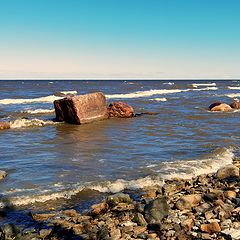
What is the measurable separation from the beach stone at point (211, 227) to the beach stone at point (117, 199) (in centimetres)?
204

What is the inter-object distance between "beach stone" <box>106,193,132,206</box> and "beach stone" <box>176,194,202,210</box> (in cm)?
108

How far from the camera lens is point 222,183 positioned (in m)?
8.84

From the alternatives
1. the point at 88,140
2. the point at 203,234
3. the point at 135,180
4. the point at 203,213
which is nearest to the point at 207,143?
the point at 88,140

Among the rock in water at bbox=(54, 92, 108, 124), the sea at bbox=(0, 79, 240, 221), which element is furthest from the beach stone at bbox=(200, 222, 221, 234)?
the rock in water at bbox=(54, 92, 108, 124)

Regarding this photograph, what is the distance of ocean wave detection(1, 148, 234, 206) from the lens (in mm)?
7980

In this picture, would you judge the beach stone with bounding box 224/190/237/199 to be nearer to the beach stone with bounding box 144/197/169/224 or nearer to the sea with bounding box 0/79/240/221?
the beach stone with bounding box 144/197/169/224

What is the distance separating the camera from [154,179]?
9.30 meters

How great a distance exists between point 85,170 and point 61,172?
0.66m

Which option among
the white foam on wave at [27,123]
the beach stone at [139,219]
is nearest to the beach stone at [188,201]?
the beach stone at [139,219]

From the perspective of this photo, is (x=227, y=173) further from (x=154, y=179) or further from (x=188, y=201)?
(x=188, y=201)

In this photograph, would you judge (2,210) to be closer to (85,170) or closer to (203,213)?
(85,170)

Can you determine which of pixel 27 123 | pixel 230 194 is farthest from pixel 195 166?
pixel 27 123

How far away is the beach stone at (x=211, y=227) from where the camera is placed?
5918 millimetres

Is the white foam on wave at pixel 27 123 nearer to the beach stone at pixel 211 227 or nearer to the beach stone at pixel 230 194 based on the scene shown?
the beach stone at pixel 230 194
